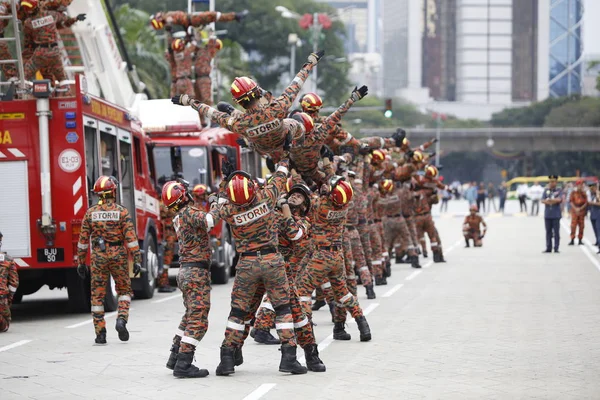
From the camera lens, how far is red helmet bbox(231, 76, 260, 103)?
1116cm

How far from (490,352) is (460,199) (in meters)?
98.1

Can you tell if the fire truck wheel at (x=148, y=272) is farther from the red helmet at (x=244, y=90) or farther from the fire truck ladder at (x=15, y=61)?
the red helmet at (x=244, y=90)

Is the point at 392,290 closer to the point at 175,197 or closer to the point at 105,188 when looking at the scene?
the point at 105,188

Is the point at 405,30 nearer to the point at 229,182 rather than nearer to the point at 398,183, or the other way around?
the point at 398,183

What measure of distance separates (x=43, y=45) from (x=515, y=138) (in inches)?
3512

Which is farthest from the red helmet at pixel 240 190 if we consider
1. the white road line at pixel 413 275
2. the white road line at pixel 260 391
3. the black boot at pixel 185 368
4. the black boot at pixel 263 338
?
the white road line at pixel 413 275

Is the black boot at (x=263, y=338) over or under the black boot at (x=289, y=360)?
under

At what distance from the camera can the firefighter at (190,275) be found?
11.1m

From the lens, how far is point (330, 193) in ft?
43.1

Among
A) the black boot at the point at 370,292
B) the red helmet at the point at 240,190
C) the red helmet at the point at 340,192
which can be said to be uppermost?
the red helmet at the point at 240,190

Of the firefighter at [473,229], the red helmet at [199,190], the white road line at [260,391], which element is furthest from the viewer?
the firefighter at [473,229]

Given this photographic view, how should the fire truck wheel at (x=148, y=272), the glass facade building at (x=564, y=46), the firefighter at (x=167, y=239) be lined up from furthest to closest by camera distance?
the glass facade building at (x=564, y=46)
the firefighter at (x=167, y=239)
the fire truck wheel at (x=148, y=272)

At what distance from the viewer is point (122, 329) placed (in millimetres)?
13750

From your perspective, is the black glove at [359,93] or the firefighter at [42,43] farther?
the firefighter at [42,43]
